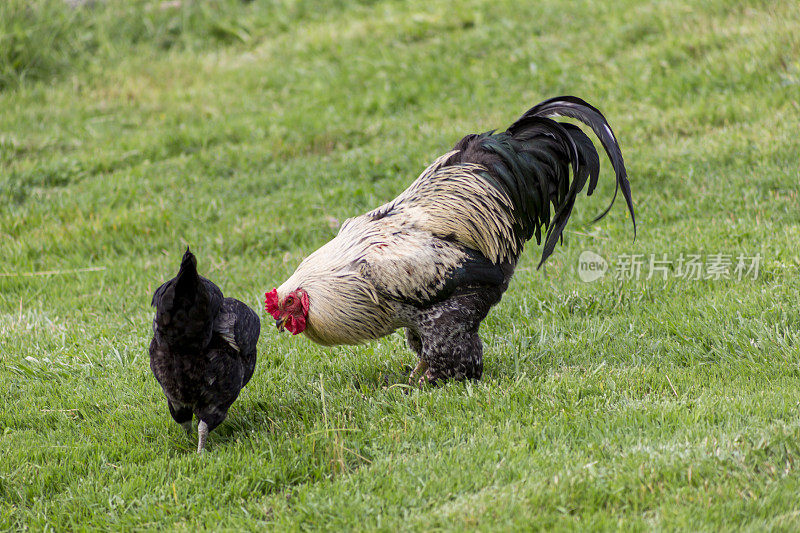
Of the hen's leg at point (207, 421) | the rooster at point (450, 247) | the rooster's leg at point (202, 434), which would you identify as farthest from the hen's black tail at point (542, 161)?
the rooster's leg at point (202, 434)

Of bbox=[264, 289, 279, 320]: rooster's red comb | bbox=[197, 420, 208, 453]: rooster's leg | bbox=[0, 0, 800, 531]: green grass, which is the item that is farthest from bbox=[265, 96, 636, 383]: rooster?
bbox=[197, 420, 208, 453]: rooster's leg

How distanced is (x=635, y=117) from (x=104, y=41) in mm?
9101

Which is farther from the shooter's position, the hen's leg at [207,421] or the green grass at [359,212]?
the hen's leg at [207,421]

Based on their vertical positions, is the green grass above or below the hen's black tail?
below

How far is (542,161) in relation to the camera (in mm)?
5336

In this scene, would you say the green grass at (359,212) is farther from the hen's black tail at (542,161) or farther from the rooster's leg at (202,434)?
the hen's black tail at (542,161)

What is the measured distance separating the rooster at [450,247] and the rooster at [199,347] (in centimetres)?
32

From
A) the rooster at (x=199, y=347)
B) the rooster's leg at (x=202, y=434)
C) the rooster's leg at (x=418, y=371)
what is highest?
the rooster at (x=199, y=347)

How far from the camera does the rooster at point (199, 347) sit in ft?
13.4

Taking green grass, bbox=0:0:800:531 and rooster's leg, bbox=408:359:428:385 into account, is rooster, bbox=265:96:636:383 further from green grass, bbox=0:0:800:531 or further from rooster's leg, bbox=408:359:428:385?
green grass, bbox=0:0:800:531

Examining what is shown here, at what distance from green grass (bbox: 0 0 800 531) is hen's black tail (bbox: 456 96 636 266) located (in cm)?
102

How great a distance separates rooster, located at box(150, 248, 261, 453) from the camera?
4082mm

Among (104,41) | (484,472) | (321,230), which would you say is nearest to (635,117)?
(321,230)

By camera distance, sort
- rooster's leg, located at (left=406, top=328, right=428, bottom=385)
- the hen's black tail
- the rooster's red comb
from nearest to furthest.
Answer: the rooster's red comb, the hen's black tail, rooster's leg, located at (left=406, top=328, right=428, bottom=385)
